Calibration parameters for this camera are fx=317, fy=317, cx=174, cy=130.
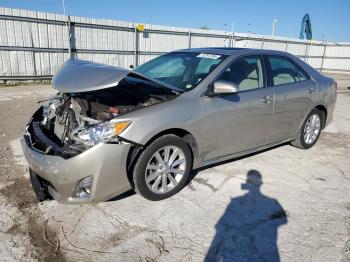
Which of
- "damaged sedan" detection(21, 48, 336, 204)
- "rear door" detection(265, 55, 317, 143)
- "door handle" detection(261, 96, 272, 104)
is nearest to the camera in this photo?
"damaged sedan" detection(21, 48, 336, 204)

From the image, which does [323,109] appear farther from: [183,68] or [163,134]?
[163,134]

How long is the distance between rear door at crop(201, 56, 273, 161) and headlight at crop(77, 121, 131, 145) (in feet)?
3.38

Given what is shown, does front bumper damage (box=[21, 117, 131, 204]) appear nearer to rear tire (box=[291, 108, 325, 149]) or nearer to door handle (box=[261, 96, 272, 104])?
door handle (box=[261, 96, 272, 104])

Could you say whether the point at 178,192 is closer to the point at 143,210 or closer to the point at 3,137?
the point at 143,210

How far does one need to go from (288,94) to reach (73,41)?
1037 cm

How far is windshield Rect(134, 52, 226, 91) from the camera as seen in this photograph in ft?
12.6

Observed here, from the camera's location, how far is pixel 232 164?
4.51 metres

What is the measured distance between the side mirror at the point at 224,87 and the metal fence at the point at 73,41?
10226mm

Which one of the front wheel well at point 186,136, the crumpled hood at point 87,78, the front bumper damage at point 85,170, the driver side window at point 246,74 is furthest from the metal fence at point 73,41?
the front wheel well at point 186,136

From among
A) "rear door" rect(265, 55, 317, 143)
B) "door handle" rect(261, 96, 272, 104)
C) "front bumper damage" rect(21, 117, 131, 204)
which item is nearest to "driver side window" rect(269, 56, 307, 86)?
"rear door" rect(265, 55, 317, 143)

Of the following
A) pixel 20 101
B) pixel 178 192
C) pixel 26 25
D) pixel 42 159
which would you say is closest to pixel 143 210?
pixel 178 192

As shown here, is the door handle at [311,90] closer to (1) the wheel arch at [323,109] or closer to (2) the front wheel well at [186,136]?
(1) the wheel arch at [323,109]

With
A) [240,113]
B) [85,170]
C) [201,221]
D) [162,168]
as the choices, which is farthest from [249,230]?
[85,170]

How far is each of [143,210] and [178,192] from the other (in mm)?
556
